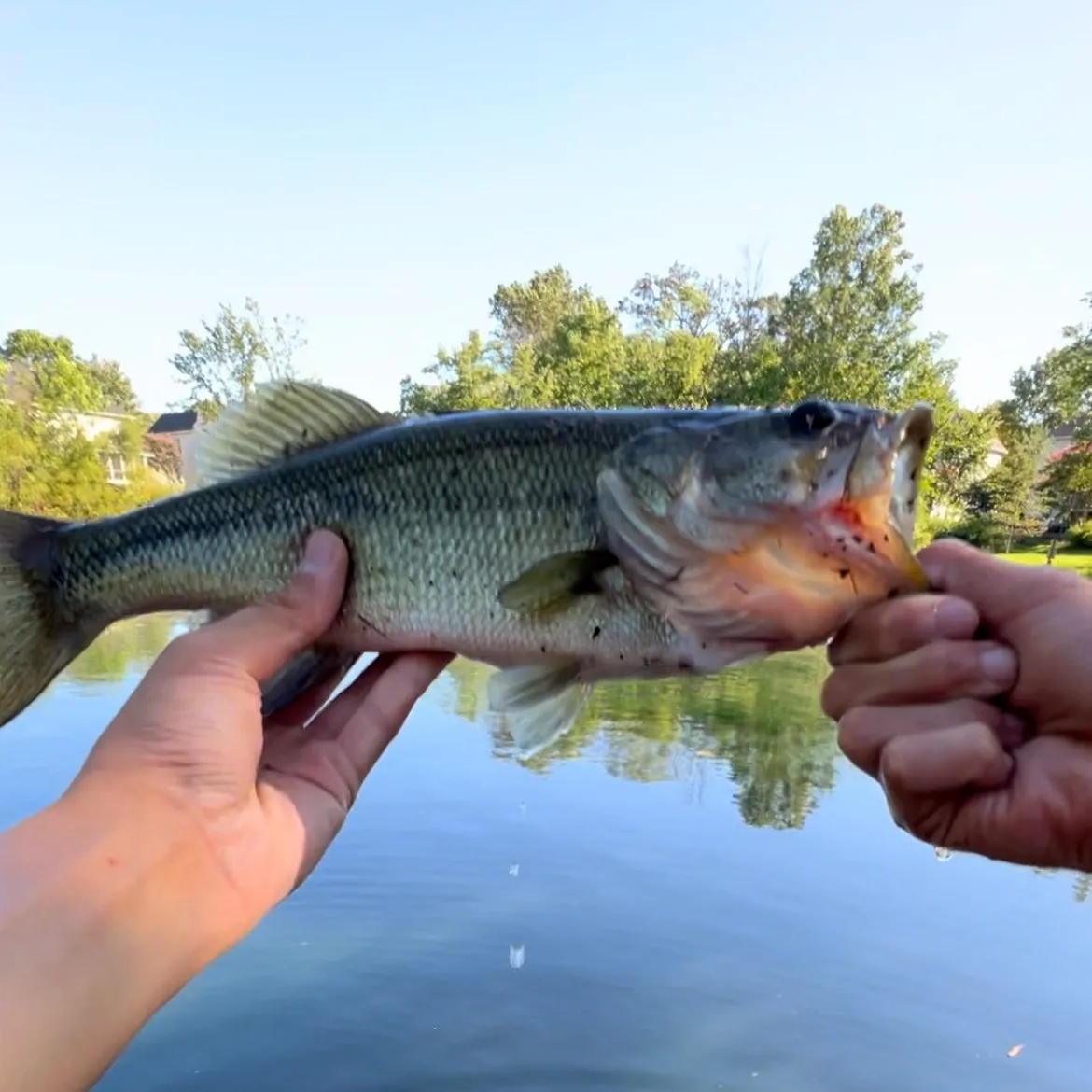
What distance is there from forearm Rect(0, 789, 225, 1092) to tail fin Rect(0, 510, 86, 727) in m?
0.48

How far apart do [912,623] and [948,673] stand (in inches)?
3.2

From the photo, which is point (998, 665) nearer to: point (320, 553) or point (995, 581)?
point (995, 581)

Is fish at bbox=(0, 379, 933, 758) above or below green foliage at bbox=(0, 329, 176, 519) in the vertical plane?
above

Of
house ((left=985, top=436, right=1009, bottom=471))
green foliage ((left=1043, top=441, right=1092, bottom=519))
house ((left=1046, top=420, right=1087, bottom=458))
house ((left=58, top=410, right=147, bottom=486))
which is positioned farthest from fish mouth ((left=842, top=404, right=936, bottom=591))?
house ((left=1046, top=420, right=1087, bottom=458))

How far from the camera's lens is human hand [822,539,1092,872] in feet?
3.87

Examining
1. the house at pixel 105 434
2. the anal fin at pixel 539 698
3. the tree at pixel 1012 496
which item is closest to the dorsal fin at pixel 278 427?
the anal fin at pixel 539 698

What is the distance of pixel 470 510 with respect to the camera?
5.11 feet

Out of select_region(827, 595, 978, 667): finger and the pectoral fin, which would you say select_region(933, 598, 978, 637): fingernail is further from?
the pectoral fin

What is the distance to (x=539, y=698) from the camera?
1597mm

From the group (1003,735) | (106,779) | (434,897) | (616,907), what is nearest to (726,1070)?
(616,907)

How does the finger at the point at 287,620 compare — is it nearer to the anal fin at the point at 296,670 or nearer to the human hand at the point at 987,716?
the anal fin at the point at 296,670

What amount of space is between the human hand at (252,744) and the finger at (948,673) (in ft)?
2.73

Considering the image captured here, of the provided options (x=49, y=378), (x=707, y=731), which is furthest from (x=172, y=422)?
(x=707, y=731)

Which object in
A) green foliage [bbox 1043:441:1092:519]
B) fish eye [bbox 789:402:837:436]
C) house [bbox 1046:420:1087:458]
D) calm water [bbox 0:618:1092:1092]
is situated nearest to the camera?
fish eye [bbox 789:402:837:436]
